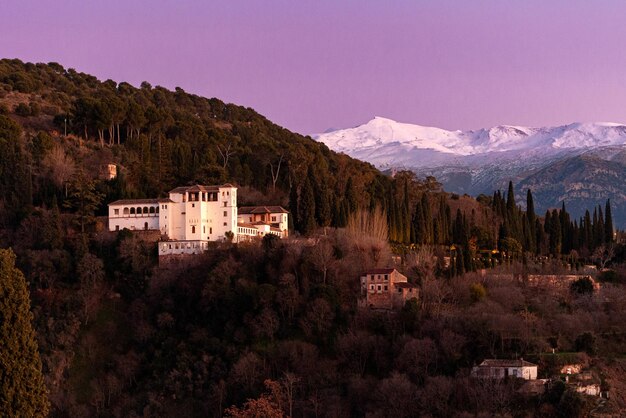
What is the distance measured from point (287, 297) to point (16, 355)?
21.8m

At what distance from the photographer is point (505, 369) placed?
143ft

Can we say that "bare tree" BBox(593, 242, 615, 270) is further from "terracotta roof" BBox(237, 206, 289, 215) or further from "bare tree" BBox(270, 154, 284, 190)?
"bare tree" BBox(270, 154, 284, 190)

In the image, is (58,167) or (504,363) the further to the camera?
(58,167)

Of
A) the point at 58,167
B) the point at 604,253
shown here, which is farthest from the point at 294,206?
the point at 604,253

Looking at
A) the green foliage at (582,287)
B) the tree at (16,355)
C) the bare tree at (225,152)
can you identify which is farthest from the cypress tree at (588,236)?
the tree at (16,355)

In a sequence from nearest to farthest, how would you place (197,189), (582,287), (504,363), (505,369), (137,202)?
(505,369) → (504,363) → (582,287) → (197,189) → (137,202)

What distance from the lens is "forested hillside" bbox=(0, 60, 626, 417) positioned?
4547cm

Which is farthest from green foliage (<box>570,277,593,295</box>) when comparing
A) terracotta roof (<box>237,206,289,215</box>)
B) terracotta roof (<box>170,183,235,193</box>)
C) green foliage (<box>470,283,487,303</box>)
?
terracotta roof (<box>170,183,235,193</box>)

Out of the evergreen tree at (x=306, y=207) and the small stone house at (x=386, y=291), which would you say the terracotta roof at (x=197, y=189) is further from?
the small stone house at (x=386, y=291)

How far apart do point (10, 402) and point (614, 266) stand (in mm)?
39133

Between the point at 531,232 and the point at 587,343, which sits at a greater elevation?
the point at 531,232

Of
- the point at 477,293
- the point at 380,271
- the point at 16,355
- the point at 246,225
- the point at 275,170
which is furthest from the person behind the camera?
the point at 275,170

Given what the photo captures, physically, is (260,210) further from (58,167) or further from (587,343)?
(587,343)

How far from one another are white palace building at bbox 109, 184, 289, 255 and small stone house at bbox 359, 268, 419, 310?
783cm
